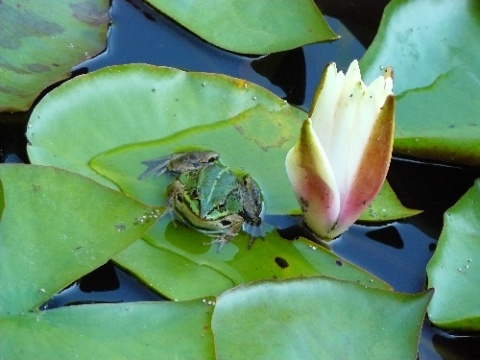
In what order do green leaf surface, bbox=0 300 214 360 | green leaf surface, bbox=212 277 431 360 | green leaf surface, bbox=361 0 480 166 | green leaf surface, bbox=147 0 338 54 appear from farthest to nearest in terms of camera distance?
green leaf surface, bbox=147 0 338 54, green leaf surface, bbox=361 0 480 166, green leaf surface, bbox=212 277 431 360, green leaf surface, bbox=0 300 214 360

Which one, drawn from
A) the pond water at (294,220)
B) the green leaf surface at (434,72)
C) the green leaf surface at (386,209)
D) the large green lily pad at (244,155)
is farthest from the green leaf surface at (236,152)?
the green leaf surface at (434,72)

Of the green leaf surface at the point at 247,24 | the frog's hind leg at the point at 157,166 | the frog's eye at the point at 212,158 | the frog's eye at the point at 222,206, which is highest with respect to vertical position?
the green leaf surface at the point at 247,24

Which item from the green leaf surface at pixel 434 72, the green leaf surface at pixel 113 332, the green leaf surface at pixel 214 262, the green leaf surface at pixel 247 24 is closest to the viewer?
the green leaf surface at pixel 113 332

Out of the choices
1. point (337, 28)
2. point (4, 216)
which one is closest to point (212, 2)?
point (337, 28)

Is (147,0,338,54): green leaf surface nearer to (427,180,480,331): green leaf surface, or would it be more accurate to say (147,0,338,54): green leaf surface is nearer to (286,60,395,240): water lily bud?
(286,60,395,240): water lily bud

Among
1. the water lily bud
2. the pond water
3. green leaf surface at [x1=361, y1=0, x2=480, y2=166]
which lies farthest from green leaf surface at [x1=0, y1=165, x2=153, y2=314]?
green leaf surface at [x1=361, y1=0, x2=480, y2=166]

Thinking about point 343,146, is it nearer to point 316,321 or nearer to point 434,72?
point 316,321

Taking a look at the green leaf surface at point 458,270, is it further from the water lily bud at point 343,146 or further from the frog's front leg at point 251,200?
the frog's front leg at point 251,200
